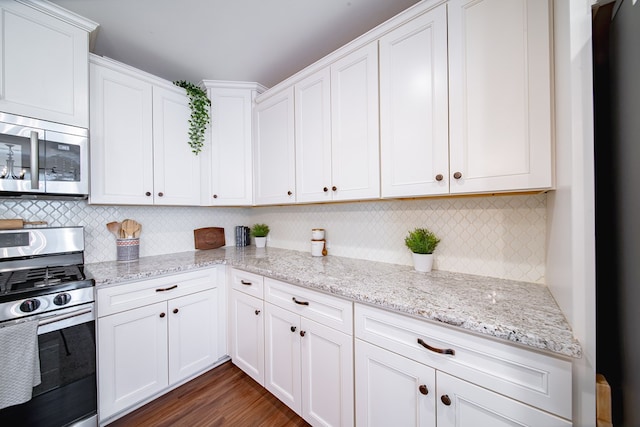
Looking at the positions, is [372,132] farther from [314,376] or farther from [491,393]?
[314,376]

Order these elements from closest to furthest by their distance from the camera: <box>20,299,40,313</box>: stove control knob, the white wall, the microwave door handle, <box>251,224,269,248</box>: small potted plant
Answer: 1. the white wall
2. <box>20,299,40,313</box>: stove control knob
3. the microwave door handle
4. <box>251,224,269,248</box>: small potted plant

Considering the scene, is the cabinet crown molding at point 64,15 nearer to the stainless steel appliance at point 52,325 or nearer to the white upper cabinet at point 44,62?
the white upper cabinet at point 44,62

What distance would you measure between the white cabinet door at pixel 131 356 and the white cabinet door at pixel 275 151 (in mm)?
1154

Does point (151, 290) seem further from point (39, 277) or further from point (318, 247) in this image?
point (318, 247)

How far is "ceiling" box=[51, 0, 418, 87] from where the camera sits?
139 cm

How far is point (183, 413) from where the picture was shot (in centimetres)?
154

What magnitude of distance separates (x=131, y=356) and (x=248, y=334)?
721 mm

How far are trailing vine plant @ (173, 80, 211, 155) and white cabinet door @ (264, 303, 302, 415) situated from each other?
5.15ft

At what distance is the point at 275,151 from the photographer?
2.02 meters

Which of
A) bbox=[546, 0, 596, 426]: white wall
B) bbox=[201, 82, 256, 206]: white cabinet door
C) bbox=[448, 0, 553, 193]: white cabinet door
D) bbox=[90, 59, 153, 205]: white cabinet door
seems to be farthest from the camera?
bbox=[201, 82, 256, 206]: white cabinet door

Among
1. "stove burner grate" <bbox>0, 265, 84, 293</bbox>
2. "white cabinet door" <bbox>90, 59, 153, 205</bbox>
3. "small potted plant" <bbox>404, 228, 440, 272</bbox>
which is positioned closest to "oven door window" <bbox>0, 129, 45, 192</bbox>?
"white cabinet door" <bbox>90, 59, 153, 205</bbox>

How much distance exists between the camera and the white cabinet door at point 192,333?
5.56 feet

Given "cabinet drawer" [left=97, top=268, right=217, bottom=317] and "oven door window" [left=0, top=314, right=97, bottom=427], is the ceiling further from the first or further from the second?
"oven door window" [left=0, top=314, right=97, bottom=427]

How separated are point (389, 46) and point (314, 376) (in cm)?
193
